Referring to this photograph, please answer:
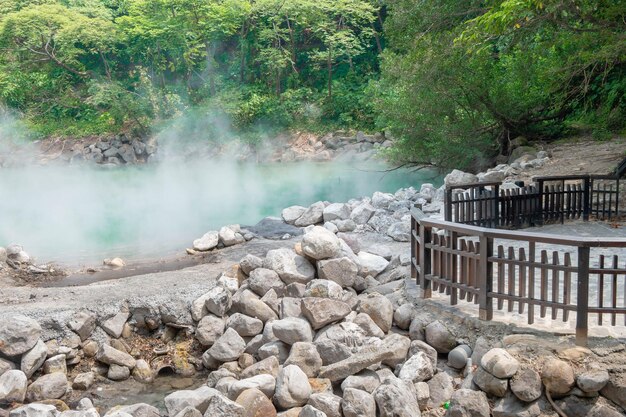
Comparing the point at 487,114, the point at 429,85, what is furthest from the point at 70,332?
the point at 487,114

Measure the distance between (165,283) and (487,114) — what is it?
38.4 ft

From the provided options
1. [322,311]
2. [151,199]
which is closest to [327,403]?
[322,311]

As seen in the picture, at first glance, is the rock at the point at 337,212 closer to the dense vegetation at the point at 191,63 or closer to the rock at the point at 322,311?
the rock at the point at 322,311

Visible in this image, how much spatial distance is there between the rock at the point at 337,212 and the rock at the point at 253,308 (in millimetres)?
5396

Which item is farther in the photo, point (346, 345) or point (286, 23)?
point (286, 23)

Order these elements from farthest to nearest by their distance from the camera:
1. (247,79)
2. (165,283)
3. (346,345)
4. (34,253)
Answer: (247,79)
(34,253)
(165,283)
(346,345)

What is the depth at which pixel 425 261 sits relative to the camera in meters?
6.43

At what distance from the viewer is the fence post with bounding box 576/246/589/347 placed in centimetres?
502

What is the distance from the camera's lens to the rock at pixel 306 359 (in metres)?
5.81

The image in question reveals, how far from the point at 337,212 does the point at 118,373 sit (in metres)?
6.79

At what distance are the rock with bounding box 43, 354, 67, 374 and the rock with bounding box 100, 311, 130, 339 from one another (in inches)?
30.8

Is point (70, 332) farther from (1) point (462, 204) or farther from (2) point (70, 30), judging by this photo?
(2) point (70, 30)

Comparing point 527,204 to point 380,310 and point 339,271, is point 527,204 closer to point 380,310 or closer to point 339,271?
point 339,271

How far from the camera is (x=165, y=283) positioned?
861 cm
